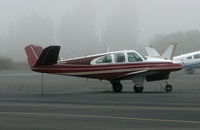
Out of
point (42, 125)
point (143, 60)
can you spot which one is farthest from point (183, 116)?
point (143, 60)

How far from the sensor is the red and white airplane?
2986cm

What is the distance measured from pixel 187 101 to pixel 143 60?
29.1 feet

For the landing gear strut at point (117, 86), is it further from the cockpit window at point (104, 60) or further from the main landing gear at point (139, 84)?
the cockpit window at point (104, 60)

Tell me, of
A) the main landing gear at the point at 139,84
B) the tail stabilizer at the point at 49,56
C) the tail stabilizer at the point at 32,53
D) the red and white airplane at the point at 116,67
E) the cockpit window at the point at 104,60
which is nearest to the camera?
the tail stabilizer at the point at 49,56

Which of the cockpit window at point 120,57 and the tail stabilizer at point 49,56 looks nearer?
the tail stabilizer at point 49,56

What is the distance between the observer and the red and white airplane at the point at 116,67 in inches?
1176

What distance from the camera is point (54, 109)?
1889 cm

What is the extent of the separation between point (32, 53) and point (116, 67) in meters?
4.75

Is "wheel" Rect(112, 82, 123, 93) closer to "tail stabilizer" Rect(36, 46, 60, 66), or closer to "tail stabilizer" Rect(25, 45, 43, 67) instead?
"tail stabilizer" Rect(36, 46, 60, 66)

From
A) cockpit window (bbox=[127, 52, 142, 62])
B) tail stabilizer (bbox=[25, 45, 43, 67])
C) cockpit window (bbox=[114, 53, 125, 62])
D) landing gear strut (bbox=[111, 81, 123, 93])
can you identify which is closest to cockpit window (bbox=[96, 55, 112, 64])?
cockpit window (bbox=[114, 53, 125, 62])

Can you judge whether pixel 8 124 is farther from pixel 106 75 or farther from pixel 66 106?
pixel 106 75

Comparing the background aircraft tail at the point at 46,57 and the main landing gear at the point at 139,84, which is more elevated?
the background aircraft tail at the point at 46,57

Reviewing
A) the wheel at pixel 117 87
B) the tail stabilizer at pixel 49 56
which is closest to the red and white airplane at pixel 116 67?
the wheel at pixel 117 87

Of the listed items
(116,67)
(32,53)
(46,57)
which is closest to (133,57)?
(116,67)
